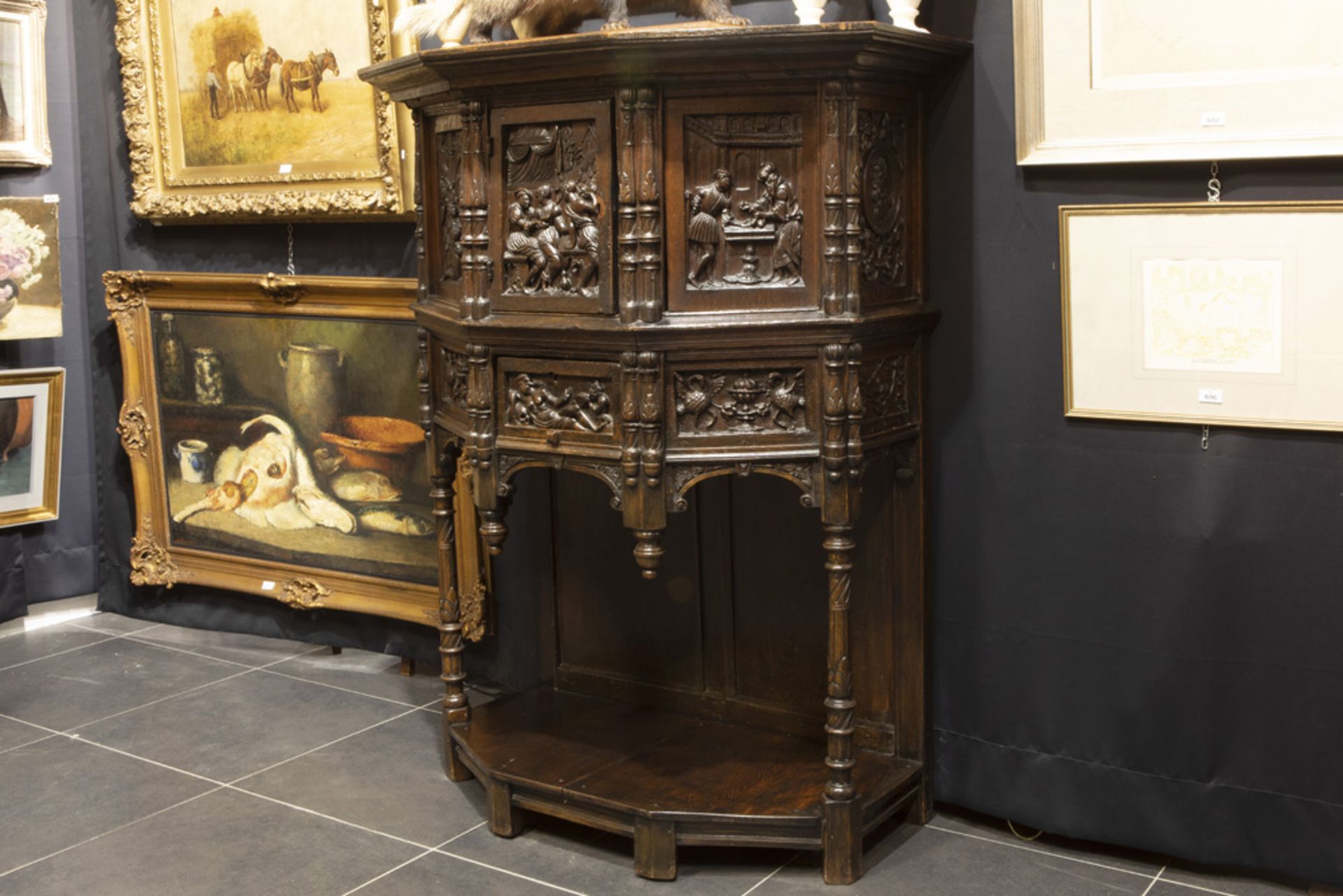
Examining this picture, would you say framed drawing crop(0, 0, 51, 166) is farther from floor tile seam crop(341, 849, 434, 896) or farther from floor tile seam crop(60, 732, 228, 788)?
floor tile seam crop(341, 849, 434, 896)

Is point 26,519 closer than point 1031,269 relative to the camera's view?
No

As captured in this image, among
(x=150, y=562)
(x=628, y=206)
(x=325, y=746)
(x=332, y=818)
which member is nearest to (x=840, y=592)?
(x=628, y=206)

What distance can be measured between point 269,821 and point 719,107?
2407 mm

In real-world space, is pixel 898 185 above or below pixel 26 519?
above

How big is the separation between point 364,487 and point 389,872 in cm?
196

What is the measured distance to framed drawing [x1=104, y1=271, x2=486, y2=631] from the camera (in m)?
5.34

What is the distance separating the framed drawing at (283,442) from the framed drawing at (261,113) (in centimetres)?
30

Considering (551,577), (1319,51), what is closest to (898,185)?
(1319,51)

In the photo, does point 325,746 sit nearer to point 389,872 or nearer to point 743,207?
point 389,872

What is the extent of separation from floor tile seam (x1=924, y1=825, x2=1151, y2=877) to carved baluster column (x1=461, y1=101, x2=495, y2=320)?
193 cm

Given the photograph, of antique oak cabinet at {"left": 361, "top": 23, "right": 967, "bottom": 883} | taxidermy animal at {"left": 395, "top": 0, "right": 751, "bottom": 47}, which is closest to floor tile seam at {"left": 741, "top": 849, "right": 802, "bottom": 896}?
antique oak cabinet at {"left": 361, "top": 23, "right": 967, "bottom": 883}

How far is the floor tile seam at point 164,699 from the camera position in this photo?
4.97 m

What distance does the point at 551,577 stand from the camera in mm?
4801

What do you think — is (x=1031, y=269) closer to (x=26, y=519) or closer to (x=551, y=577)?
(x=551, y=577)
